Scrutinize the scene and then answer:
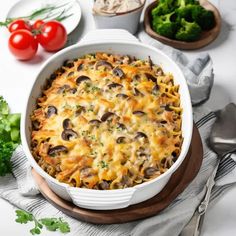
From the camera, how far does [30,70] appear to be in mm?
4812

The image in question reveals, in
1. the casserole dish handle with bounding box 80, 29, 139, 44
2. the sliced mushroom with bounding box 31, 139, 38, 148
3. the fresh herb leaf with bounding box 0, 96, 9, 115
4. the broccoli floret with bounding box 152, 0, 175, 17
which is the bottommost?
the fresh herb leaf with bounding box 0, 96, 9, 115

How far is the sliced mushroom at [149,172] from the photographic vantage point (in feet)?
11.6

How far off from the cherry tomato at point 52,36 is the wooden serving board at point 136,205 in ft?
4.45

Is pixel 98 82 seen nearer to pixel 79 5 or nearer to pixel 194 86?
pixel 194 86

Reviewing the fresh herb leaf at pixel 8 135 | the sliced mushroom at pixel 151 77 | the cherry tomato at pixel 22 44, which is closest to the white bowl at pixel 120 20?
the cherry tomato at pixel 22 44

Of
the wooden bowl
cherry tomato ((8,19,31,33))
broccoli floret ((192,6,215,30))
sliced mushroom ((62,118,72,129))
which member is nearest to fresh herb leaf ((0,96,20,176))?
sliced mushroom ((62,118,72,129))

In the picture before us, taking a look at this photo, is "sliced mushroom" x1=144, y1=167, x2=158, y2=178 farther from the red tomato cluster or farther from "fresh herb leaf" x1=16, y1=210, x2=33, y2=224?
the red tomato cluster

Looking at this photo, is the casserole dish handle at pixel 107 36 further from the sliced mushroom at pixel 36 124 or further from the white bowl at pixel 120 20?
the sliced mushroom at pixel 36 124

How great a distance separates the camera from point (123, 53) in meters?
4.27

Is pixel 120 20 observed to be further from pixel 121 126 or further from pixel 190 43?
pixel 121 126

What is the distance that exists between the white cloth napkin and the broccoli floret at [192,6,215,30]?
0.64 metres

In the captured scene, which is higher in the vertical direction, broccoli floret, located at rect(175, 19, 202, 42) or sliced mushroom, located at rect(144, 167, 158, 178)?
sliced mushroom, located at rect(144, 167, 158, 178)

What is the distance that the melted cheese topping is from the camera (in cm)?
355

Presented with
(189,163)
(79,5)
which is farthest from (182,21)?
(189,163)
